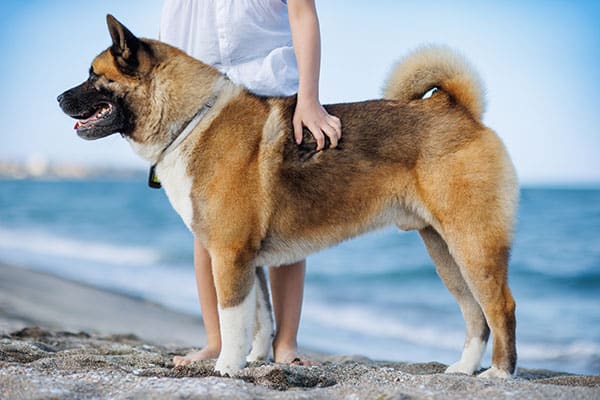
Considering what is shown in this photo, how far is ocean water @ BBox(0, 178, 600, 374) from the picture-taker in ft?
22.4

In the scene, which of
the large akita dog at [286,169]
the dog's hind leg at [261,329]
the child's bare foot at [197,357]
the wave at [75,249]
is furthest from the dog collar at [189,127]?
the wave at [75,249]

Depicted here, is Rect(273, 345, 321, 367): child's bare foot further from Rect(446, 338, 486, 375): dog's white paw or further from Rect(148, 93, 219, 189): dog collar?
Rect(148, 93, 219, 189): dog collar

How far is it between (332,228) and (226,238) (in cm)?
56

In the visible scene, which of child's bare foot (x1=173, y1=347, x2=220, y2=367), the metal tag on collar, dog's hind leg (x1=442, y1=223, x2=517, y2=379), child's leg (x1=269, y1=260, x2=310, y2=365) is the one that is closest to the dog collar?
the metal tag on collar

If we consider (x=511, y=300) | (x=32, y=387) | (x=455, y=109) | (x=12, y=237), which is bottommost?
(x=12, y=237)

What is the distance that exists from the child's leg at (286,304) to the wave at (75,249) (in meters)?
8.60

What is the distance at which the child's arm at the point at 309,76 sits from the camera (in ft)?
11.6

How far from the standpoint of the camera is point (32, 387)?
268 centimetres

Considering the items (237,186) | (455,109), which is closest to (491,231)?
(455,109)

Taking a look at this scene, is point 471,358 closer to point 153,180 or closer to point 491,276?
point 491,276

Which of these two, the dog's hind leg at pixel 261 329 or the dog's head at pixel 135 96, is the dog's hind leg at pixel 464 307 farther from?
the dog's head at pixel 135 96

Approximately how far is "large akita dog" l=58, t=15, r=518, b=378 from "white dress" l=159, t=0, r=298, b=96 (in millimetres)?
296

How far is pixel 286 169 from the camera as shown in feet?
11.5

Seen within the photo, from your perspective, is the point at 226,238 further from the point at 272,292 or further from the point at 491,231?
the point at 491,231
